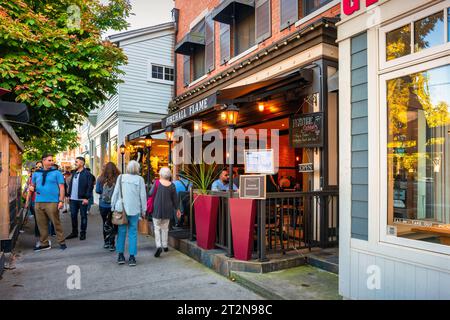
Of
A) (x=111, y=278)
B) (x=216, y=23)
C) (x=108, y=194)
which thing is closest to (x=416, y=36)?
(x=111, y=278)

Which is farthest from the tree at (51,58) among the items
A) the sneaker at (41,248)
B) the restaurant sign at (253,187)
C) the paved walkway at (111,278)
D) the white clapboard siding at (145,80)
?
the white clapboard siding at (145,80)

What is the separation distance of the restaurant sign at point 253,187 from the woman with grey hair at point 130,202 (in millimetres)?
1844

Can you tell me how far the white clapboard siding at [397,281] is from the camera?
2.86 metres

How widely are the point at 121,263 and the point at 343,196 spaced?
12.8 feet

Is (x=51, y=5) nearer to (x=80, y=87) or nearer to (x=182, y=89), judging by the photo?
(x=80, y=87)

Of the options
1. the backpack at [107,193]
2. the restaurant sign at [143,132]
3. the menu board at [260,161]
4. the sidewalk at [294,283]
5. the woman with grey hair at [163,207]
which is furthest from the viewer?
the restaurant sign at [143,132]

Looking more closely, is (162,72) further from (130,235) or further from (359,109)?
(359,109)

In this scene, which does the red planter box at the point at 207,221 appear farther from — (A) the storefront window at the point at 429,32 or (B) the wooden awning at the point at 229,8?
(B) the wooden awning at the point at 229,8

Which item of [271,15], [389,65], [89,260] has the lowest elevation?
[89,260]

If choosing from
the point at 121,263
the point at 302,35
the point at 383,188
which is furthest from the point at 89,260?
the point at 302,35

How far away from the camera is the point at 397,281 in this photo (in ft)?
10.4

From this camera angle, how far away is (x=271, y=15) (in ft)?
26.9

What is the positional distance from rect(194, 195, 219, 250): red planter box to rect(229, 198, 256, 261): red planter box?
631 millimetres

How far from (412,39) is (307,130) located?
10.5 feet
